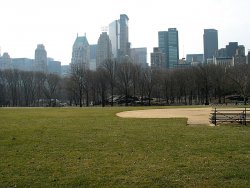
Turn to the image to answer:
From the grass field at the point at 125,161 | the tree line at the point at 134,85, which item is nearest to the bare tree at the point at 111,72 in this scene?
the tree line at the point at 134,85

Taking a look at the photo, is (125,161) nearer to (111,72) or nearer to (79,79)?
(111,72)

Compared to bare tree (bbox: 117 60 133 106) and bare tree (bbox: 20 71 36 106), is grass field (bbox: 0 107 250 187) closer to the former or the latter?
bare tree (bbox: 117 60 133 106)

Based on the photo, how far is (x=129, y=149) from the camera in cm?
1658

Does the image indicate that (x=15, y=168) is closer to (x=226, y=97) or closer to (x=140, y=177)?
(x=140, y=177)

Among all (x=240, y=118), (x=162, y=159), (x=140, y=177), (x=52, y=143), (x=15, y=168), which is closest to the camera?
(x=140, y=177)

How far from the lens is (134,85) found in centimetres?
10769

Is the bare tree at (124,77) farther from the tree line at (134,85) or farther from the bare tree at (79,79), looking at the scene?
the bare tree at (79,79)

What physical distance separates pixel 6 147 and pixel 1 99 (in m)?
106

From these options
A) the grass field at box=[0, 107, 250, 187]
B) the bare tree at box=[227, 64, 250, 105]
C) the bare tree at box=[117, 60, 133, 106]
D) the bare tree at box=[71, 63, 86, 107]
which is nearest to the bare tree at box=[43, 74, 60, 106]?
the bare tree at box=[71, 63, 86, 107]

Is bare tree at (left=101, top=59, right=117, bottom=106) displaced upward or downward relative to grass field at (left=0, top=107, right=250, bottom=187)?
upward

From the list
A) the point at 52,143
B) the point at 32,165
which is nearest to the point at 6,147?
the point at 52,143

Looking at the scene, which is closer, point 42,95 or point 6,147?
point 6,147

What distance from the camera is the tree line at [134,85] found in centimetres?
10106

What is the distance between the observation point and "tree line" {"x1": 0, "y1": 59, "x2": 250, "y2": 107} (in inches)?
3979
